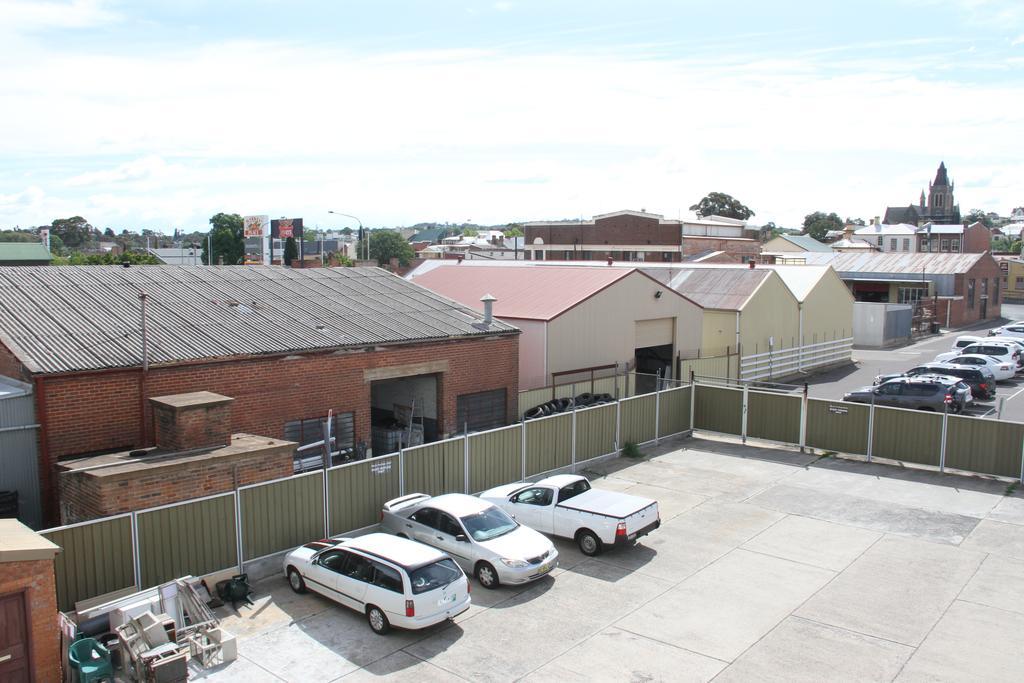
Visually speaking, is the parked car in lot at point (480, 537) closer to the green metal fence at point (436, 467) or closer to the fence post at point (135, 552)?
the green metal fence at point (436, 467)

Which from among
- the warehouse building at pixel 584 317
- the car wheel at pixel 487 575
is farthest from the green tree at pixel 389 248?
the car wheel at pixel 487 575

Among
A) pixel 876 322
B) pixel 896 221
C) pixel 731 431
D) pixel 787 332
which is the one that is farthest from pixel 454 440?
pixel 896 221

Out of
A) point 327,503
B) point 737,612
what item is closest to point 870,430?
point 737,612

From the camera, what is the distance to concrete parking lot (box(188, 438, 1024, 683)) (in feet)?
41.4

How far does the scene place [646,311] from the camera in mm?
33625

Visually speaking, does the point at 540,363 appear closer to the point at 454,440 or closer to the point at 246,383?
the point at 454,440

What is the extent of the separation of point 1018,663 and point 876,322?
45432 millimetres

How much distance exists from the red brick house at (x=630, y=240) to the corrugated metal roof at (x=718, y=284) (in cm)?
3184

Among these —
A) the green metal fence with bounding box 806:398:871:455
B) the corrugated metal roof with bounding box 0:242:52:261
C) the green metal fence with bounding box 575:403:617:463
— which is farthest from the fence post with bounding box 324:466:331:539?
the corrugated metal roof with bounding box 0:242:52:261

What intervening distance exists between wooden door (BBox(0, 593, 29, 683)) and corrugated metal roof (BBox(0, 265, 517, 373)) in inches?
265

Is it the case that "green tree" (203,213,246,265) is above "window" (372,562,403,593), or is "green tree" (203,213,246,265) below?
above

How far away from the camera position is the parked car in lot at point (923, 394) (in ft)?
101

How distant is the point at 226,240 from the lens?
96938mm

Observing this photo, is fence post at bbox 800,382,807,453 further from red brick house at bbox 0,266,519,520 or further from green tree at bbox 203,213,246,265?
green tree at bbox 203,213,246,265
